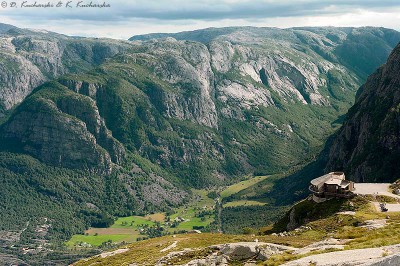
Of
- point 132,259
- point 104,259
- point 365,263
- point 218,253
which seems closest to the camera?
point 365,263

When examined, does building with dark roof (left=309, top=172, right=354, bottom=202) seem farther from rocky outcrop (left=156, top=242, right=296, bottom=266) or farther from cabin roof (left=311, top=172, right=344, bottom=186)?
rocky outcrop (left=156, top=242, right=296, bottom=266)

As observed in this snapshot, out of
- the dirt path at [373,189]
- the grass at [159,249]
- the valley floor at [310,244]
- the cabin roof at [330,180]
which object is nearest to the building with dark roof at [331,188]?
the cabin roof at [330,180]

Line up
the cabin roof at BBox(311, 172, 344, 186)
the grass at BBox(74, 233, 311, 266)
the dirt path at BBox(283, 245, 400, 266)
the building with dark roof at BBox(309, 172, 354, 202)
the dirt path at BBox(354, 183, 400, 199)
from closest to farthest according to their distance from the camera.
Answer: the dirt path at BBox(283, 245, 400, 266), the grass at BBox(74, 233, 311, 266), the building with dark roof at BBox(309, 172, 354, 202), the dirt path at BBox(354, 183, 400, 199), the cabin roof at BBox(311, 172, 344, 186)

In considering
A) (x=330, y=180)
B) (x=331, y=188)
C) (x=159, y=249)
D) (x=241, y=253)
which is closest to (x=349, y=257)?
(x=241, y=253)

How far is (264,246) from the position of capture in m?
79.8

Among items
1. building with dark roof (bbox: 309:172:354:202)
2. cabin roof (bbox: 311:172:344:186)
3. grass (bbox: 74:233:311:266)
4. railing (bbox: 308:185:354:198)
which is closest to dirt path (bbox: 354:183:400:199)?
railing (bbox: 308:185:354:198)

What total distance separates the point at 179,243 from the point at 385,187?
60.5m

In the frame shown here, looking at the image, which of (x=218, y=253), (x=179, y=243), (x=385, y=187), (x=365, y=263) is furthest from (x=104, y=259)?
(x=365, y=263)

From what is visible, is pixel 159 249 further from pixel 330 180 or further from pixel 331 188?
pixel 330 180

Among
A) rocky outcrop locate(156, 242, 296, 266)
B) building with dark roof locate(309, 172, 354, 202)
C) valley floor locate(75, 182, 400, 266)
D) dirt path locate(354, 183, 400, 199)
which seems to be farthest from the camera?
dirt path locate(354, 183, 400, 199)

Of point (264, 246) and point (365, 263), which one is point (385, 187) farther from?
point (365, 263)

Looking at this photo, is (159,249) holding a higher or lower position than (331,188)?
lower

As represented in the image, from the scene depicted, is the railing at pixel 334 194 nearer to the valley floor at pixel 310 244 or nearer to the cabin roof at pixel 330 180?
the valley floor at pixel 310 244

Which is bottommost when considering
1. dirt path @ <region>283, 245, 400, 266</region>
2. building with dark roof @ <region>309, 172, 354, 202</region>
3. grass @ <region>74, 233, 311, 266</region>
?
grass @ <region>74, 233, 311, 266</region>
